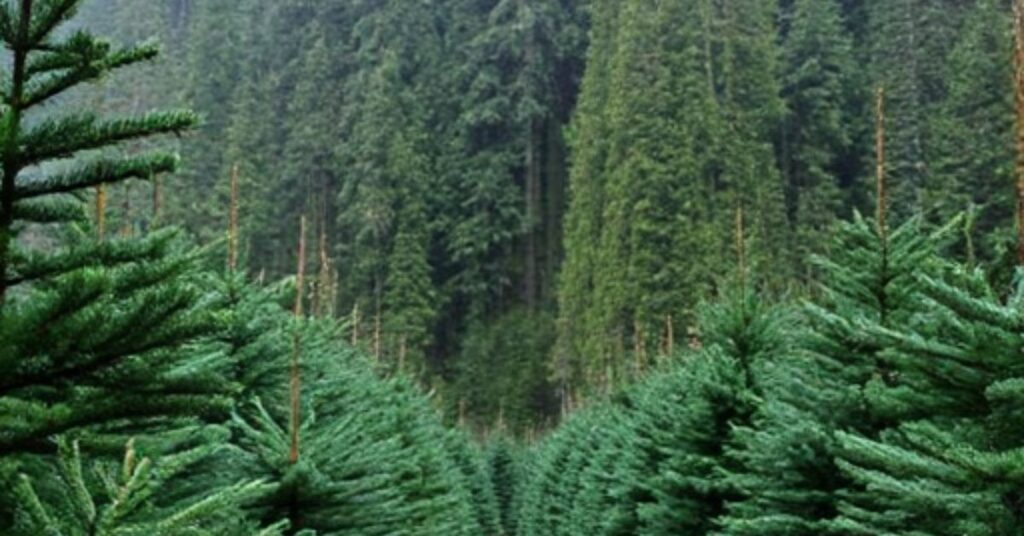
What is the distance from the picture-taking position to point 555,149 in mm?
52688

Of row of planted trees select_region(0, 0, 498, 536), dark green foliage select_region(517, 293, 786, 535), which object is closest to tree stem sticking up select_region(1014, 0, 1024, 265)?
row of planted trees select_region(0, 0, 498, 536)

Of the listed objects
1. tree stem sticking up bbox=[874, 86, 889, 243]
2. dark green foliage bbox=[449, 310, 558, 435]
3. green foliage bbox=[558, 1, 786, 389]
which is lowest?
dark green foliage bbox=[449, 310, 558, 435]

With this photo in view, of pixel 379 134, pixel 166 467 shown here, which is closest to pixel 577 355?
pixel 379 134

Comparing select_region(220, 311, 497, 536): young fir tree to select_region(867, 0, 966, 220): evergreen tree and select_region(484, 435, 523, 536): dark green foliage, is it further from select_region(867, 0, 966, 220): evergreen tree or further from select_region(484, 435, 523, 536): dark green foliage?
select_region(867, 0, 966, 220): evergreen tree

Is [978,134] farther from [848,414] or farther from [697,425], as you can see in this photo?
[848,414]

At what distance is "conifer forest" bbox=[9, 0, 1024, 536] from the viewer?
2936mm

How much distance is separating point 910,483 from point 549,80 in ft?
165

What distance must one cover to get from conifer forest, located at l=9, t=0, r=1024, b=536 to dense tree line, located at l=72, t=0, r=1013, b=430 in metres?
0.16

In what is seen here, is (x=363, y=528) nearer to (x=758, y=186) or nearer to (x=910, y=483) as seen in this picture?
(x=910, y=483)

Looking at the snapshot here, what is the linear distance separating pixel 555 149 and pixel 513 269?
680 cm

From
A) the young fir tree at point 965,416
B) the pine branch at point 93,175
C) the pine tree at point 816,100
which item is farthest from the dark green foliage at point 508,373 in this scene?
the pine branch at point 93,175

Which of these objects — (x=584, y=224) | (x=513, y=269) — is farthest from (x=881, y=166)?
(x=513, y=269)

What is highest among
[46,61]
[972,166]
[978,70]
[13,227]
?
[978,70]

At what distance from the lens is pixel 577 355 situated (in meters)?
40.8
